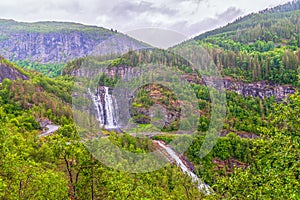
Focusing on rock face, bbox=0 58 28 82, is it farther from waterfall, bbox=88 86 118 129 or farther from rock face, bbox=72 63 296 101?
rock face, bbox=72 63 296 101

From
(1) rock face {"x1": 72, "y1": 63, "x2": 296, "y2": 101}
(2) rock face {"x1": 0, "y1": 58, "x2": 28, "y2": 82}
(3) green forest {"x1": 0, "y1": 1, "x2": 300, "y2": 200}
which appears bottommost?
(1) rock face {"x1": 72, "y1": 63, "x2": 296, "y2": 101}

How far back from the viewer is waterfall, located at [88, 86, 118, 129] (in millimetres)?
83037

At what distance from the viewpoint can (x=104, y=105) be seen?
89750 millimetres

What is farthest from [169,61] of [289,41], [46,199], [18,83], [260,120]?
[46,199]

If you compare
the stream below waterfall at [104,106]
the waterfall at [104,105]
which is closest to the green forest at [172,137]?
the stream below waterfall at [104,106]

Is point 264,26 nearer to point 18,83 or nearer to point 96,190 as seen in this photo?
point 18,83

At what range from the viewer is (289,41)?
168750 millimetres

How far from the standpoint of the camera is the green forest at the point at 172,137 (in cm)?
1175

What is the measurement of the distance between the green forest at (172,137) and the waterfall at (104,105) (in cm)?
424

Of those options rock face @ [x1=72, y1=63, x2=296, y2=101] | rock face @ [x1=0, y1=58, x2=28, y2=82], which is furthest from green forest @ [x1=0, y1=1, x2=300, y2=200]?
rock face @ [x1=72, y1=63, x2=296, y2=101]

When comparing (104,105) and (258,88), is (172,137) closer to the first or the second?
(104,105)

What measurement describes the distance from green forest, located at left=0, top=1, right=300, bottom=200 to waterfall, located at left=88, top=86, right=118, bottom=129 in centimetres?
424

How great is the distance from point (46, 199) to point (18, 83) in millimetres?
70200

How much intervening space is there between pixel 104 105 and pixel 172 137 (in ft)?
123
